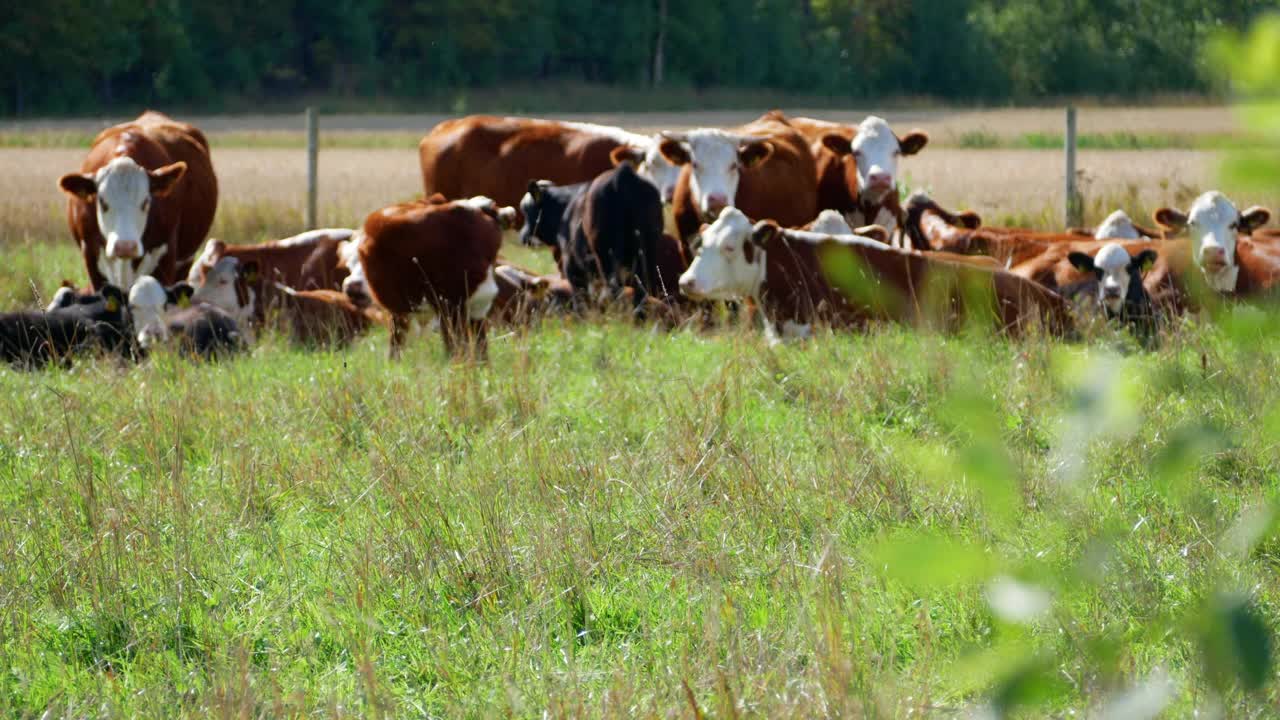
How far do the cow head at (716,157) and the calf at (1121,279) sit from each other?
246 cm

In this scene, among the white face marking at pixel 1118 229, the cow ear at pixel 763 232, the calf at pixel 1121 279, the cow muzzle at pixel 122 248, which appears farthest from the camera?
the white face marking at pixel 1118 229

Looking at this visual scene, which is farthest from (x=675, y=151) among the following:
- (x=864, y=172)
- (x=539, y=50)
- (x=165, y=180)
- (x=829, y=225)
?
(x=539, y=50)

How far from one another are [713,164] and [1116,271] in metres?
3.00

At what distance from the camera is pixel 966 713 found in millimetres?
2742

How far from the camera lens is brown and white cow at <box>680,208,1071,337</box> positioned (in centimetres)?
Answer: 809

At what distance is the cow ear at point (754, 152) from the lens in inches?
411

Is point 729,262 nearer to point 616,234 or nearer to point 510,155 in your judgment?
point 616,234

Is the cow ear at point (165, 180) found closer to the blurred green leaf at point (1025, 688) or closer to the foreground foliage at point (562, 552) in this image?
the foreground foliage at point (562, 552)

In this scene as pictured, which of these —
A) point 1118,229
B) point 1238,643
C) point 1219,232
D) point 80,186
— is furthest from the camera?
point 1118,229

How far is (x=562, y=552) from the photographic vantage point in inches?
149

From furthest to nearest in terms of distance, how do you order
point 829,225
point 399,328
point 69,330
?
point 829,225 < point 69,330 < point 399,328

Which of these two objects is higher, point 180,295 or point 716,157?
point 716,157

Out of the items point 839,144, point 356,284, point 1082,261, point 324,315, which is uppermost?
point 839,144

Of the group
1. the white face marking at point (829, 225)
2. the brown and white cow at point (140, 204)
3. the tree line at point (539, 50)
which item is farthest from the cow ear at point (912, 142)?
the tree line at point (539, 50)
